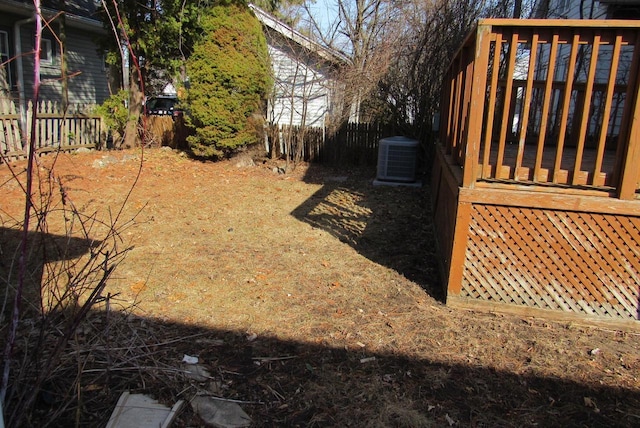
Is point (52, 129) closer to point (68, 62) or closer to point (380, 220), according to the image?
point (68, 62)

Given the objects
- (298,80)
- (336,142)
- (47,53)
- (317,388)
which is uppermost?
(47,53)

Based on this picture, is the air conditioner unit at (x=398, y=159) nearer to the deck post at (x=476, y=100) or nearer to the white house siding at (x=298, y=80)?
the white house siding at (x=298, y=80)

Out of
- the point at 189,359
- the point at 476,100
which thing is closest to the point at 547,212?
the point at 476,100

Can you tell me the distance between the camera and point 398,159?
9867mm

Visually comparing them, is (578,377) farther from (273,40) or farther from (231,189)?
(273,40)

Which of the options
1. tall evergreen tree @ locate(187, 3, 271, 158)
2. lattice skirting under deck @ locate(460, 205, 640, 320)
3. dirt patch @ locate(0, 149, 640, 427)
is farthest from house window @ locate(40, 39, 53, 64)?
lattice skirting under deck @ locate(460, 205, 640, 320)

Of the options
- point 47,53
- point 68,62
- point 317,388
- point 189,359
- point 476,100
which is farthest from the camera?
point 68,62

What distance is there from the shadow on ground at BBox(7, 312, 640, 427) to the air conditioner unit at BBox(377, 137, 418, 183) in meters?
6.93

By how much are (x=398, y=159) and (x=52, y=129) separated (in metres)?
8.13

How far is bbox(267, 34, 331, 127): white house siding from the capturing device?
11.5 meters

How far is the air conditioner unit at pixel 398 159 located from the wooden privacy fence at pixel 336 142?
183 cm

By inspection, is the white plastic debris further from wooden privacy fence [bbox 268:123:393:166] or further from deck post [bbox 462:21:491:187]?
wooden privacy fence [bbox 268:123:393:166]

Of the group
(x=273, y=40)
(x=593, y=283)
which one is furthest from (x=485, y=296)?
(x=273, y=40)

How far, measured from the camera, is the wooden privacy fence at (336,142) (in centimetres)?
1176
